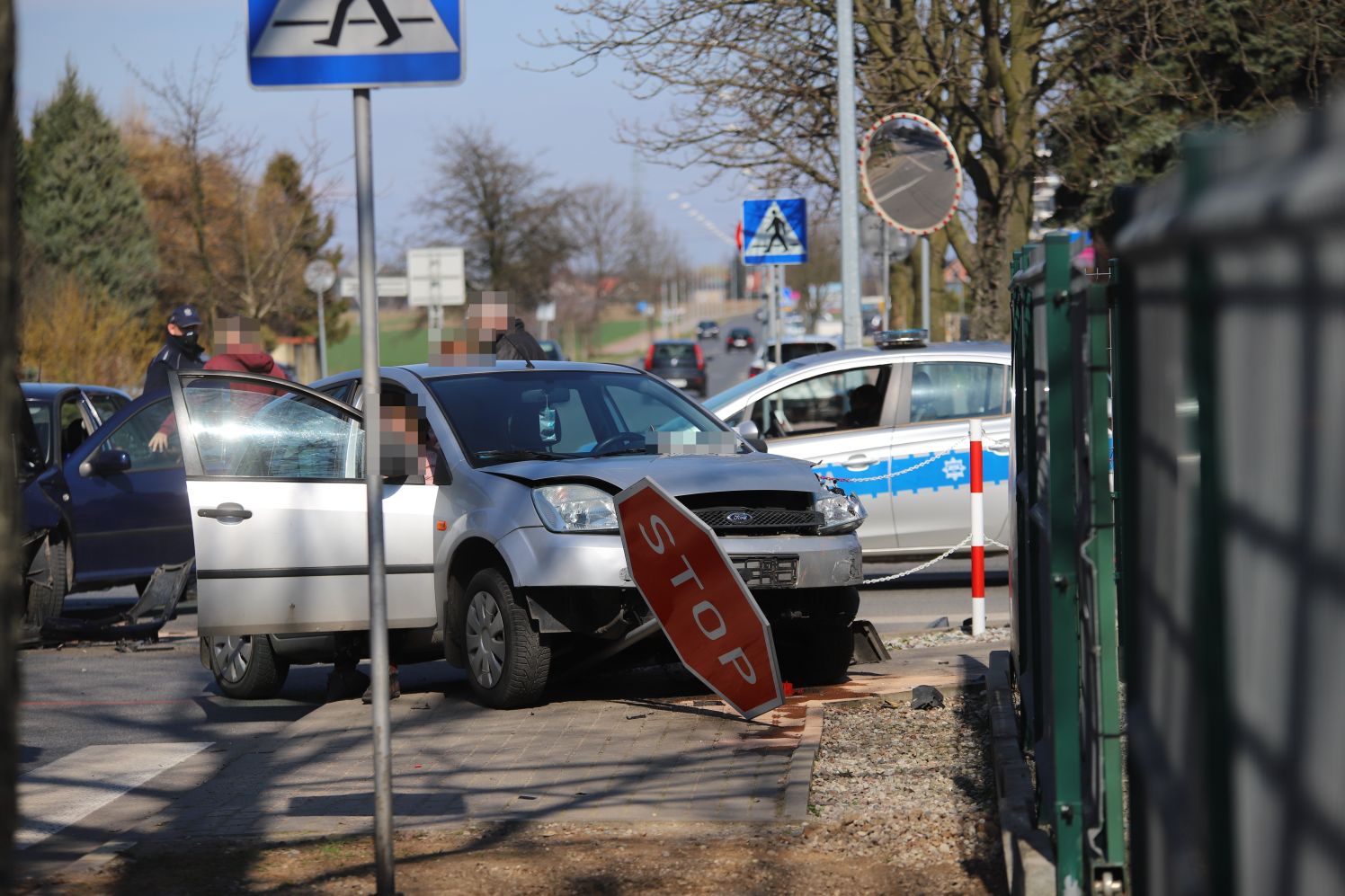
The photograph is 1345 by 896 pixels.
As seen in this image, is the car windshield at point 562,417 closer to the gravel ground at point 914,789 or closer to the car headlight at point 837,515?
the car headlight at point 837,515

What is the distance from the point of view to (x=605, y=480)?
303 inches

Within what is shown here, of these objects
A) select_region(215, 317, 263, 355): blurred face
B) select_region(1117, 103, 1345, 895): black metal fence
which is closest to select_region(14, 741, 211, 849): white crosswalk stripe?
select_region(215, 317, 263, 355): blurred face

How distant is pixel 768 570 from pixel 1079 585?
359cm

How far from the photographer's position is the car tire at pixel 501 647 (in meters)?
7.68

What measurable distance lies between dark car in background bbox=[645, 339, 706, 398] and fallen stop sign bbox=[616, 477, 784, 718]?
44860 mm

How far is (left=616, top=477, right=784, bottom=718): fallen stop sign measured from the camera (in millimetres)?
6684

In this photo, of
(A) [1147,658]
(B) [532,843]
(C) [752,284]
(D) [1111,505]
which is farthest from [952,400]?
(C) [752,284]

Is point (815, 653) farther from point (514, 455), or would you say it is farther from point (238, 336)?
point (238, 336)

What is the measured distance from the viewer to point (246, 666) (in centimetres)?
907

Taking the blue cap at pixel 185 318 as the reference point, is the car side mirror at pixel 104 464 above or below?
below

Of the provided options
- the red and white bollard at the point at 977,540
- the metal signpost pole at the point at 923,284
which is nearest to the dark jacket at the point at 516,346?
the red and white bollard at the point at 977,540

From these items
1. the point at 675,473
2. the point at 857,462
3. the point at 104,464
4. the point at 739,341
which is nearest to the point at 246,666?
the point at 675,473

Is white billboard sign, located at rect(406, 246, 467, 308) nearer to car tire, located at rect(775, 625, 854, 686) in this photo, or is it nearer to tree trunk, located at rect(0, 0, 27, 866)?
car tire, located at rect(775, 625, 854, 686)

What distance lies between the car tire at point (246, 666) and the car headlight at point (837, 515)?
3.05 meters
